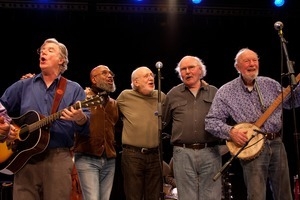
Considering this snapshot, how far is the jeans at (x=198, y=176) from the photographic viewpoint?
5.02 metres

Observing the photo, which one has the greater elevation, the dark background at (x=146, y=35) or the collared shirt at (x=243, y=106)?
the dark background at (x=146, y=35)

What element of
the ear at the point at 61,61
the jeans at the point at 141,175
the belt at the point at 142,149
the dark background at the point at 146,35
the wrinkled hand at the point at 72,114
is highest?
the dark background at the point at 146,35

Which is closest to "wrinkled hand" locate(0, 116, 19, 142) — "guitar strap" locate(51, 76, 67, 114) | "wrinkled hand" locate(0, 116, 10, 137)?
"wrinkled hand" locate(0, 116, 10, 137)

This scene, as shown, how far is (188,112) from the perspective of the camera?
5.18 m

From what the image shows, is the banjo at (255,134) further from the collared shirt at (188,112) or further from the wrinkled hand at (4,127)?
the wrinkled hand at (4,127)

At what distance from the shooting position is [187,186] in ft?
16.5

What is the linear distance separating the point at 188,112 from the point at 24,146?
6.30ft

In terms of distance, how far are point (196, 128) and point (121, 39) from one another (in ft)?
15.9

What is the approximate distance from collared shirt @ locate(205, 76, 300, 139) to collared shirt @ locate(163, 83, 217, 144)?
179 millimetres

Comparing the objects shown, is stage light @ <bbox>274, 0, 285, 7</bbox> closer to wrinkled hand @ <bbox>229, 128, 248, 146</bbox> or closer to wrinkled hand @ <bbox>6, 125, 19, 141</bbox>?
wrinkled hand @ <bbox>229, 128, 248, 146</bbox>

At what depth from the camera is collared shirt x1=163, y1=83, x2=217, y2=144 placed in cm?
510

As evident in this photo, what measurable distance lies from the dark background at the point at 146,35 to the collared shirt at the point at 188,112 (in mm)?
4268

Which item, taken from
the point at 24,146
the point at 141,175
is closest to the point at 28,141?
the point at 24,146

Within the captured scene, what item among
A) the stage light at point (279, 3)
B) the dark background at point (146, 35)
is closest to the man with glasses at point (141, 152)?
the dark background at point (146, 35)
